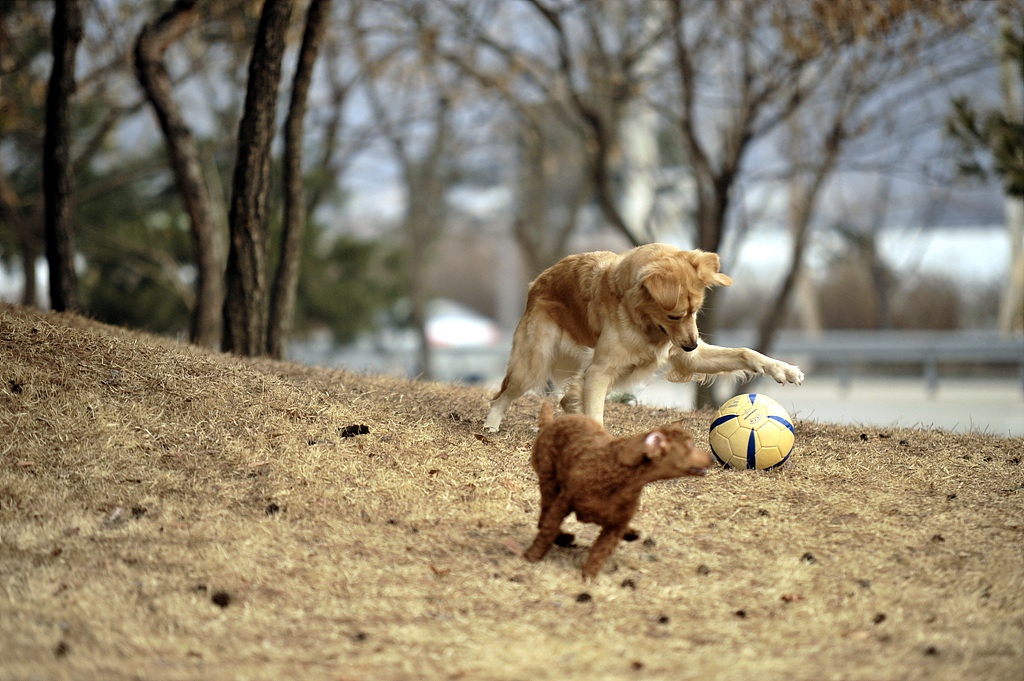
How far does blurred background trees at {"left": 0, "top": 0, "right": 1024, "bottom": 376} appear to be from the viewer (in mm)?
9289

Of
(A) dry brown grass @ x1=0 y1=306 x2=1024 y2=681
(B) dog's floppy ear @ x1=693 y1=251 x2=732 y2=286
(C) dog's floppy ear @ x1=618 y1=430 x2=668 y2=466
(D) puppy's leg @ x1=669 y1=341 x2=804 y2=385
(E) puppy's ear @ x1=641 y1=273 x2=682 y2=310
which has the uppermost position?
(B) dog's floppy ear @ x1=693 y1=251 x2=732 y2=286

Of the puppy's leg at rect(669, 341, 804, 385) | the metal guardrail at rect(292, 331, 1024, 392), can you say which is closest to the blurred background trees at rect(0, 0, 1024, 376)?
the metal guardrail at rect(292, 331, 1024, 392)

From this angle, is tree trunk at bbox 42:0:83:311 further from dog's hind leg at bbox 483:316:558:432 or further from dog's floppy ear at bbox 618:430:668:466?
dog's floppy ear at bbox 618:430:668:466

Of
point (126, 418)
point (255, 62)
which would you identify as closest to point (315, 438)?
point (126, 418)

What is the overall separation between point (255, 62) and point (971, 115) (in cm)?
742

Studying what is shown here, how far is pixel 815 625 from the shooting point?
12.1 feet

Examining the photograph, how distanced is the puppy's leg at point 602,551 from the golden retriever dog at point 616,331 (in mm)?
1281

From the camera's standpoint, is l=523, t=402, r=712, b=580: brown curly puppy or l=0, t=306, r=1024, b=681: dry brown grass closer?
l=0, t=306, r=1024, b=681: dry brown grass

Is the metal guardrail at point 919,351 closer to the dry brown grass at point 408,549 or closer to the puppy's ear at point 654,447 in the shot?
the dry brown grass at point 408,549

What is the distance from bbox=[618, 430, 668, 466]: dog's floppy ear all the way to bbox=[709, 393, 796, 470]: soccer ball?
1.87 meters

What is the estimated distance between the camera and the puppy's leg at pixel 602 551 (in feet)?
13.2

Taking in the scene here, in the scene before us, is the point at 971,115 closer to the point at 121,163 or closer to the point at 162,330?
the point at 162,330

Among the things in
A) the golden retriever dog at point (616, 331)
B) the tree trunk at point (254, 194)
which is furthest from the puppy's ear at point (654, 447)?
the tree trunk at point (254, 194)

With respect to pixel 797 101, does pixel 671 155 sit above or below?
above
